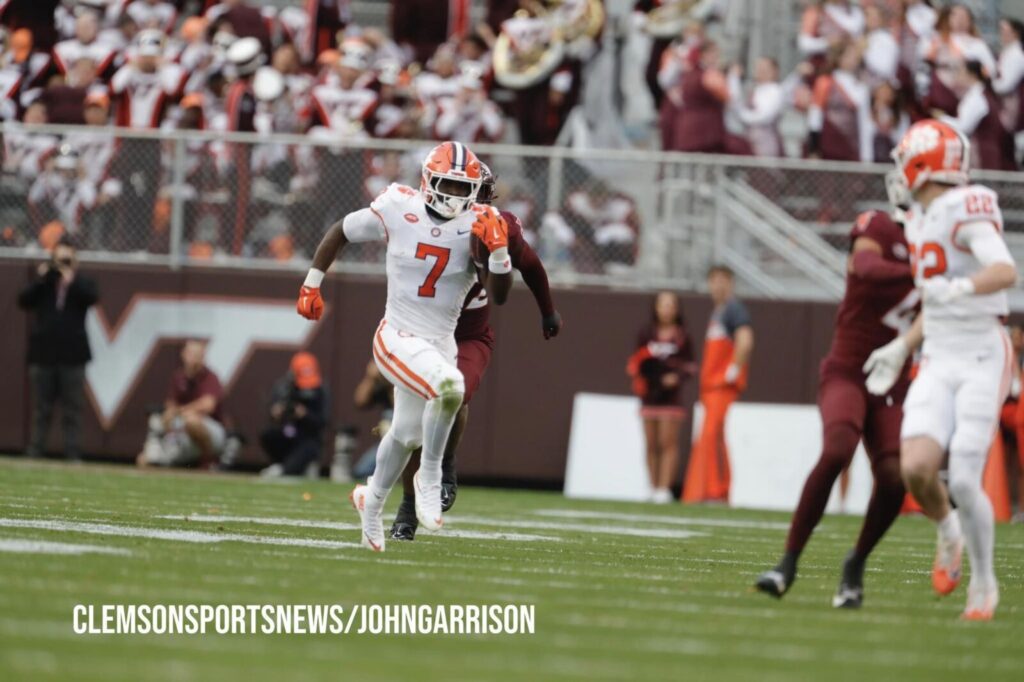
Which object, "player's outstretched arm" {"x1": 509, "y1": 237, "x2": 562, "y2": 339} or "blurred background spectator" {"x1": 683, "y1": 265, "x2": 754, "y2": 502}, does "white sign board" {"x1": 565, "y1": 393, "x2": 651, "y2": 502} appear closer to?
"blurred background spectator" {"x1": 683, "y1": 265, "x2": 754, "y2": 502}

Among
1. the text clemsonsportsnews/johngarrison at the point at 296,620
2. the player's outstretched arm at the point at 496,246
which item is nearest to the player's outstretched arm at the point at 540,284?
the player's outstretched arm at the point at 496,246

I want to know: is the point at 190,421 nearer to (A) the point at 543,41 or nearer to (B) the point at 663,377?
(B) the point at 663,377

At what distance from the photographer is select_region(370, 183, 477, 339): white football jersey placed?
27.6ft

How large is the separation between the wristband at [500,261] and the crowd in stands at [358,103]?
712cm

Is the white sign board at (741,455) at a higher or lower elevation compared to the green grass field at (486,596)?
lower

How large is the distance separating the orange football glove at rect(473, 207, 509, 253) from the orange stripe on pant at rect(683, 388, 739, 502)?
713 centimetres

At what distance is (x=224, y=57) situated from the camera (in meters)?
17.0

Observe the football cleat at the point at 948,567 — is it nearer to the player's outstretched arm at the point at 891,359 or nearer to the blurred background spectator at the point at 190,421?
the player's outstretched arm at the point at 891,359

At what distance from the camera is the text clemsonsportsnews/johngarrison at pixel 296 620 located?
5387mm

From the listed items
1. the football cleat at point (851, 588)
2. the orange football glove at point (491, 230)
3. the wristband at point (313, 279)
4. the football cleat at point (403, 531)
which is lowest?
the football cleat at point (403, 531)

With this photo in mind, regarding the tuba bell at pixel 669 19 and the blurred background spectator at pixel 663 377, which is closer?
the blurred background spectator at pixel 663 377

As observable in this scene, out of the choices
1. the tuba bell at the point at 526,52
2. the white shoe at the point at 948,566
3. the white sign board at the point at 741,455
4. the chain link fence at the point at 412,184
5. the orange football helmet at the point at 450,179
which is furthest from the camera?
the tuba bell at the point at 526,52

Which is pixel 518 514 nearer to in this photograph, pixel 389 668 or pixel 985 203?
pixel 985 203

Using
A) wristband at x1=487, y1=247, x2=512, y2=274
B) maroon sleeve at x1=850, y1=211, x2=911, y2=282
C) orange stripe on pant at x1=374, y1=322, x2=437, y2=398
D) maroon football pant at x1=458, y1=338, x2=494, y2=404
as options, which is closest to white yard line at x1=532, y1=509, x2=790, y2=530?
maroon football pant at x1=458, y1=338, x2=494, y2=404
